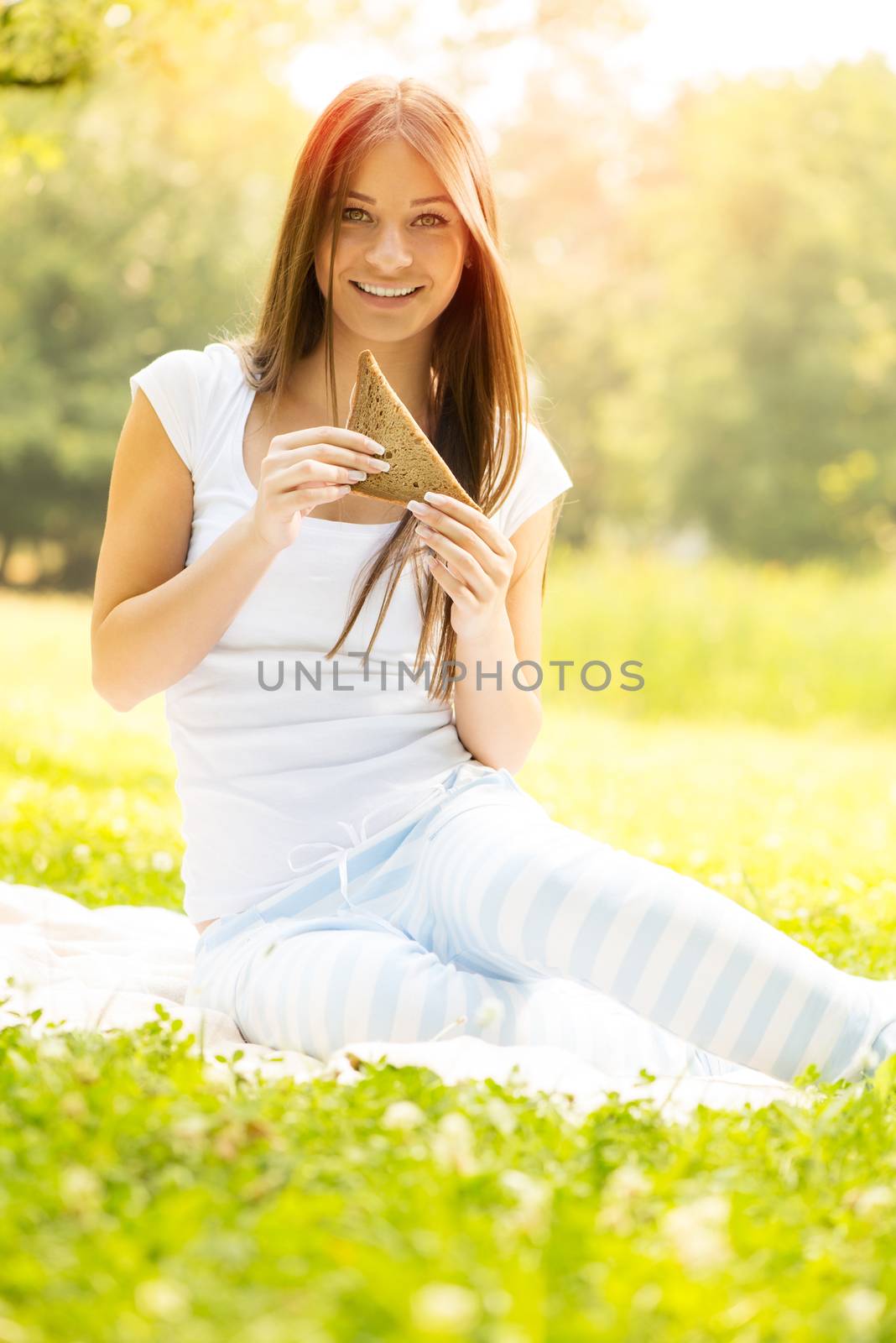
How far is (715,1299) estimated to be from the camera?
4.19 feet

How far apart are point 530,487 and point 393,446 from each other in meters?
0.57

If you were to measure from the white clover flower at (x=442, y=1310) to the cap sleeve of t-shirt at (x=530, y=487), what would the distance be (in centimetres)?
217

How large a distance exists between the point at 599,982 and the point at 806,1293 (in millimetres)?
913

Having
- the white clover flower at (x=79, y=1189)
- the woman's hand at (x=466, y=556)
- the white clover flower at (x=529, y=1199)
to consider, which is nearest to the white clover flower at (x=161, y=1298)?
the white clover flower at (x=79, y=1189)

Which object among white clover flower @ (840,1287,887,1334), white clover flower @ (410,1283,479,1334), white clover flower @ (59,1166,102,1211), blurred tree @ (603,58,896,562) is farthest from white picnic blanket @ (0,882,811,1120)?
blurred tree @ (603,58,896,562)

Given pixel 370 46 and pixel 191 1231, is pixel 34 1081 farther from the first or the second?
pixel 370 46

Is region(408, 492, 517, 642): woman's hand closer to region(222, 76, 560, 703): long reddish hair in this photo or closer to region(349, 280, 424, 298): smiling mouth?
region(222, 76, 560, 703): long reddish hair

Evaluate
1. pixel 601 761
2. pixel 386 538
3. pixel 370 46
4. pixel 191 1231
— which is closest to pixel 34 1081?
pixel 191 1231

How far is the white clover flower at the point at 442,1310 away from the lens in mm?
1052

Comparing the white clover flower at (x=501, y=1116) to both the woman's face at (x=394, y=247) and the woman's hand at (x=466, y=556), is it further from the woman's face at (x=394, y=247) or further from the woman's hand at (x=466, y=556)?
the woman's face at (x=394, y=247)

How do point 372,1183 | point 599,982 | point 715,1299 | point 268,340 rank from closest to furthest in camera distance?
point 715,1299
point 372,1183
point 599,982
point 268,340

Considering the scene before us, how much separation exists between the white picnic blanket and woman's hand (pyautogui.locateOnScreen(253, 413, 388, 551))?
882 mm

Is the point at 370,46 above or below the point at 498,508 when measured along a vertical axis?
above

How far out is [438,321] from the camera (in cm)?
313
